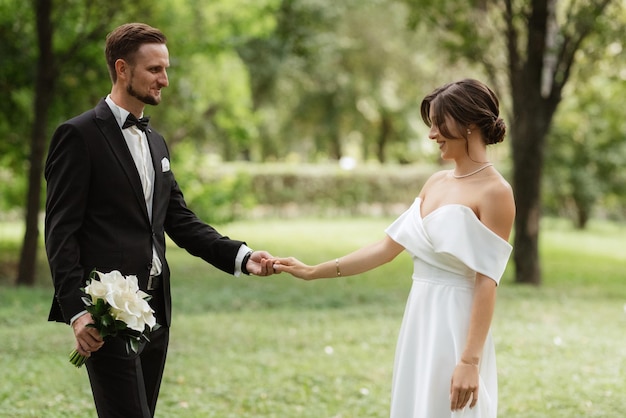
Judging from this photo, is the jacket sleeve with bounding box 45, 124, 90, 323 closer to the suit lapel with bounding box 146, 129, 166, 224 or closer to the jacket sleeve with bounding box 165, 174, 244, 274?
the suit lapel with bounding box 146, 129, 166, 224

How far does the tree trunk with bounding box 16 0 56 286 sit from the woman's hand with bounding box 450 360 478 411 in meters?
11.0

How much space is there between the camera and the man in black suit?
3510 mm

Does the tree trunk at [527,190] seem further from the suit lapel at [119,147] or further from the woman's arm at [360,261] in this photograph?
the suit lapel at [119,147]

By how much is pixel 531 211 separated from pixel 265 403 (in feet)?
28.7

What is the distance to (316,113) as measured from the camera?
40000mm

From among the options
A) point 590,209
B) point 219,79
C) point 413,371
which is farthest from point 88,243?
point 590,209

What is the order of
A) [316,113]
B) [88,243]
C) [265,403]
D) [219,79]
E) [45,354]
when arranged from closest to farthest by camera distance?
[88,243] → [265,403] → [45,354] → [219,79] → [316,113]

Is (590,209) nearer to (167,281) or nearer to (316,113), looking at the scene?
(316,113)

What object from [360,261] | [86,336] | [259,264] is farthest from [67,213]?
[360,261]

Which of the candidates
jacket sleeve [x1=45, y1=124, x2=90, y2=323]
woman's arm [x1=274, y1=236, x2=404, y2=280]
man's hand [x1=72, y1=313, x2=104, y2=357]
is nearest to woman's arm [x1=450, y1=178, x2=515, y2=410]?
woman's arm [x1=274, y1=236, x2=404, y2=280]

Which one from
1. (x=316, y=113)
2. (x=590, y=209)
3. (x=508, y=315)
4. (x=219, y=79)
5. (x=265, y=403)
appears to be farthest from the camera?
(x=316, y=113)

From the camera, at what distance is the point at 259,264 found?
4504mm

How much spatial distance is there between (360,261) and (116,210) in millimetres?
1195

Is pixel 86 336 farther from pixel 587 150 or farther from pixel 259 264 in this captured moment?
pixel 587 150
